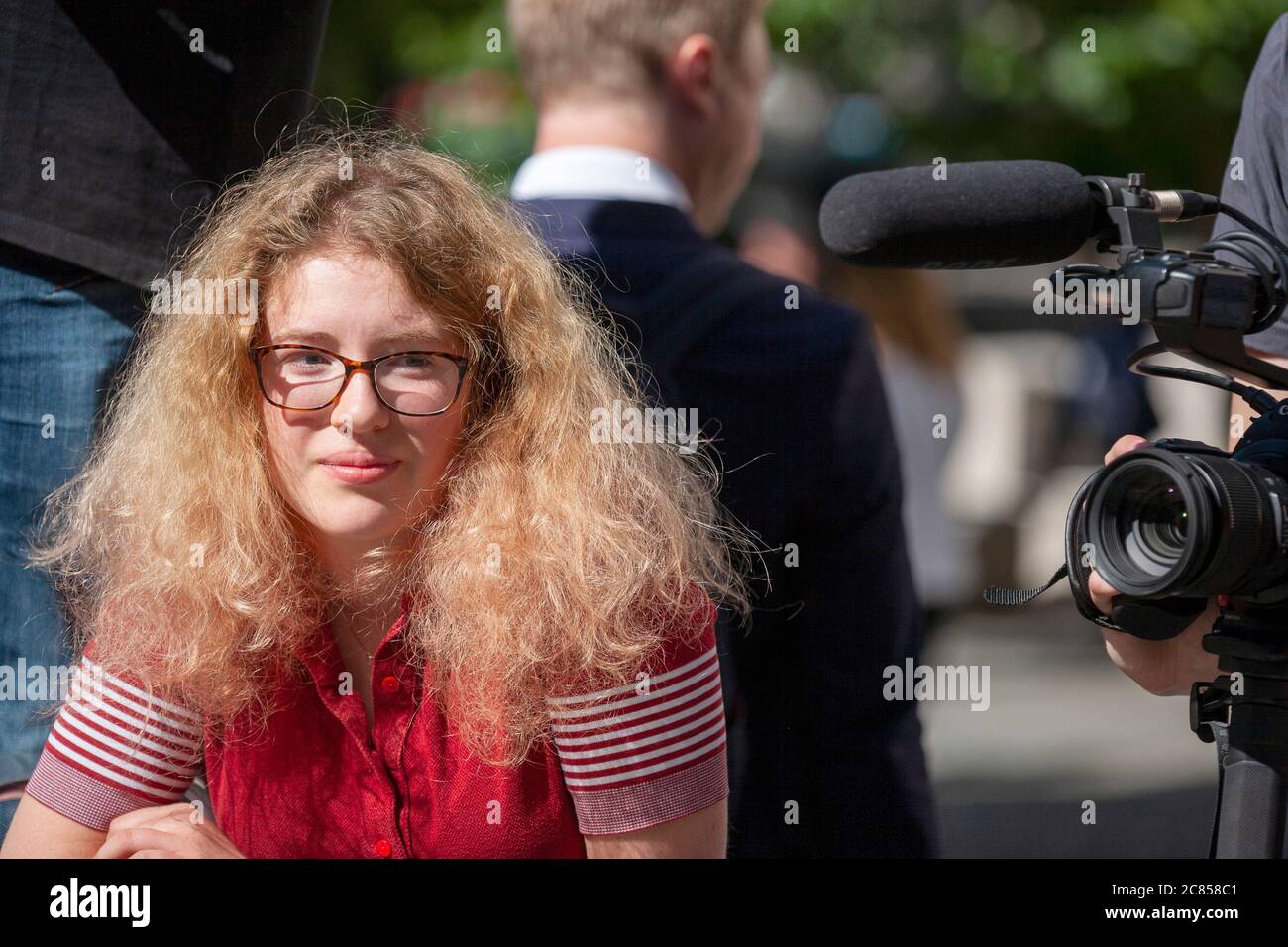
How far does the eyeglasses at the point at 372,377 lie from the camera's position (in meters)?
1.88

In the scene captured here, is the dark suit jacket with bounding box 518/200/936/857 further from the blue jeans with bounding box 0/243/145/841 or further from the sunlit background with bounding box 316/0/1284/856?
the blue jeans with bounding box 0/243/145/841

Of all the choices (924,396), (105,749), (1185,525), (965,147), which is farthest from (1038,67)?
(105,749)

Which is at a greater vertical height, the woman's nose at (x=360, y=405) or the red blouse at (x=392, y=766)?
the woman's nose at (x=360, y=405)

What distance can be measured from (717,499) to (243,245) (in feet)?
2.94

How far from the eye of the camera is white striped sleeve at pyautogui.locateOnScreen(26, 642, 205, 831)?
1.89m

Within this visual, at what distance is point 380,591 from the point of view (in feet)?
6.48

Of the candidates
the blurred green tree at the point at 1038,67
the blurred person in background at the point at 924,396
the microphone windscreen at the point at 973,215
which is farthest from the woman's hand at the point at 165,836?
the blurred person in background at the point at 924,396

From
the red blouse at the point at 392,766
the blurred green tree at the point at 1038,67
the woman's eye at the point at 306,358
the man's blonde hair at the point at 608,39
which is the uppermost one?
the blurred green tree at the point at 1038,67

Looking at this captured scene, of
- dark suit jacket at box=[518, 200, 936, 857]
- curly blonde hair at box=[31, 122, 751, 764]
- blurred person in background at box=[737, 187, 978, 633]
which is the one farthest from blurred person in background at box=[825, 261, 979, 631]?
curly blonde hair at box=[31, 122, 751, 764]

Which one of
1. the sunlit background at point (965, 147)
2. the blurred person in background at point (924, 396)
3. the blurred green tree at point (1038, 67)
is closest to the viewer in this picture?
the sunlit background at point (965, 147)

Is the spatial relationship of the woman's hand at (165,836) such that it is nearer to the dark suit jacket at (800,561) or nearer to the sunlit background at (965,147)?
the dark suit jacket at (800,561)

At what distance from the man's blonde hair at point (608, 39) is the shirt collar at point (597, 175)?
11 centimetres
